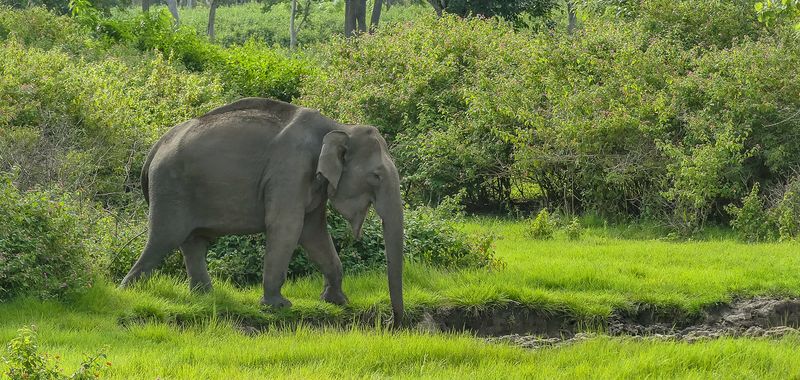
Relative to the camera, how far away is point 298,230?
11047mm

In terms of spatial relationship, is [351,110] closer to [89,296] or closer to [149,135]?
[149,135]

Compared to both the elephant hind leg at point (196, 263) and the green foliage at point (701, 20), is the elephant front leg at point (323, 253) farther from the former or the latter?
the green foliage at point (701, 20)

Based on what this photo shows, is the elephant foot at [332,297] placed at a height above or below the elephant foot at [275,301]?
below

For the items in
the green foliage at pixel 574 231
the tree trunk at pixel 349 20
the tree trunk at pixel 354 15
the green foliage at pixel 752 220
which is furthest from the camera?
the tree trunk at pixel 354 15

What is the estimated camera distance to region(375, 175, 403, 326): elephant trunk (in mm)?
10672

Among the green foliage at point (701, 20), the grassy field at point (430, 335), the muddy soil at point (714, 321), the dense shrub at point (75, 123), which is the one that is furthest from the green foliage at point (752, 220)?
the dense shrub at point (75, 123)

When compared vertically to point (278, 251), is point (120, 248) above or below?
below

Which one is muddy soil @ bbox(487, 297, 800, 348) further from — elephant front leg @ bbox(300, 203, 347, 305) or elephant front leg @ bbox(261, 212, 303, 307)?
elephant front leg @ bbox(261, 212, 303, 307)

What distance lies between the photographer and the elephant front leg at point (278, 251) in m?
11.0

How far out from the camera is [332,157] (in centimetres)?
1091

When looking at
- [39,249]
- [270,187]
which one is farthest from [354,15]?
[39,249]

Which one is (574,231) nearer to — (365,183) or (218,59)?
(365,183)

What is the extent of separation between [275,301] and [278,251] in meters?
0.53

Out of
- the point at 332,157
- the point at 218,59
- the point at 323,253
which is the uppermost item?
the point at 332,157
